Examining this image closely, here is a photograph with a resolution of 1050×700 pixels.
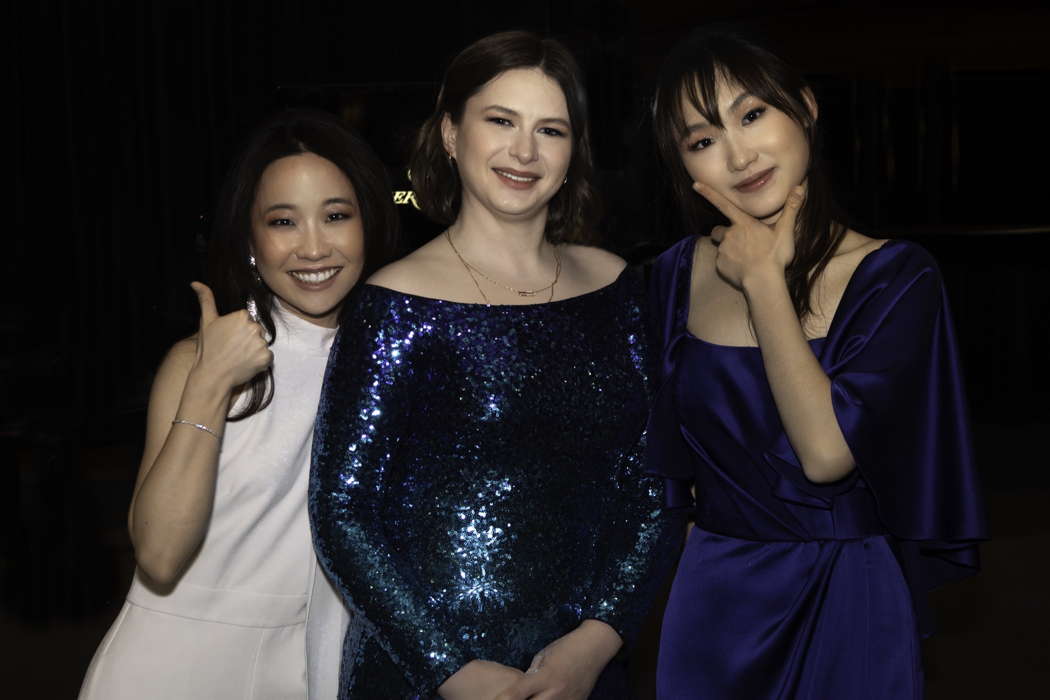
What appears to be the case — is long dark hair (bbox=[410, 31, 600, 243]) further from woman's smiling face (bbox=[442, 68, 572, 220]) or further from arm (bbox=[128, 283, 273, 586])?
arm (bbox=[128, 283, 273, 586])

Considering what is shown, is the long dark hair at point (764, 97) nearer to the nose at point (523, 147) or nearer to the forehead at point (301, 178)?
the nose at point (523, 147)

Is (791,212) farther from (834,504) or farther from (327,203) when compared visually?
(327,203)

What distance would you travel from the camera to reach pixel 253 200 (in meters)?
1.79

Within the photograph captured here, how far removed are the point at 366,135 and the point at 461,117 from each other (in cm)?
334

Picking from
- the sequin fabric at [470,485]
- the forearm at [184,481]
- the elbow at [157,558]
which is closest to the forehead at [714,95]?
the sequin fabric at [470,485]

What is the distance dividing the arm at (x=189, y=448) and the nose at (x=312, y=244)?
13 centimetres

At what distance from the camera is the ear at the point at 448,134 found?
1660mm

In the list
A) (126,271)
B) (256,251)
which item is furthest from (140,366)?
(256,251)

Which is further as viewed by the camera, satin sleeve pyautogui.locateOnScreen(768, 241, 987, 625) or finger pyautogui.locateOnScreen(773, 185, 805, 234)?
finger pyautogui.locateOnScreen(773, 185, 805, 234)

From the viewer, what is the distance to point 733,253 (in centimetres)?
166

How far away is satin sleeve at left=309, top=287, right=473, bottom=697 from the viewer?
1.48 metres

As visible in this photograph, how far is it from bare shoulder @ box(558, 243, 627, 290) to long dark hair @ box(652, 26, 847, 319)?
0.21 m

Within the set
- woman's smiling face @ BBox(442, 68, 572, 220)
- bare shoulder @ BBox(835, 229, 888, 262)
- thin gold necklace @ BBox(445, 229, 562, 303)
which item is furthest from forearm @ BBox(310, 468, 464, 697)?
bare shoulder @ BBox(835, 229, 888, 262)

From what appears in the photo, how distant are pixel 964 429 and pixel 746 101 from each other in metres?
0.58
